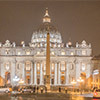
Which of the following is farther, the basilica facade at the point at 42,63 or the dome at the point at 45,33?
the dome at the point at 45,33

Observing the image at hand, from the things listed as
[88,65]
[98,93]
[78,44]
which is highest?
[78,44]

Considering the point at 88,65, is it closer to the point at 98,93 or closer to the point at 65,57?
the point at 65,57

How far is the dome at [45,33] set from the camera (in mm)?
115262

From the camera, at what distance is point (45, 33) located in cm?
11556

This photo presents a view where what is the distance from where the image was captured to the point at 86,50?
10150cm

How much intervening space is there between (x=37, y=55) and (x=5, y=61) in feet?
38.1

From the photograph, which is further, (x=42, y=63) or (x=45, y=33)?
(x=45, y=33)

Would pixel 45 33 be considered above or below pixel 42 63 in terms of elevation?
above

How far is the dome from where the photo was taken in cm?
11526

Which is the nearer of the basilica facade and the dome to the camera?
the basilica facade

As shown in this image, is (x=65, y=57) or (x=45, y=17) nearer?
(x=65, y=57)

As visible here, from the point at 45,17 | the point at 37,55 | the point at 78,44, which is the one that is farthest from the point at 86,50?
the point at 45,17

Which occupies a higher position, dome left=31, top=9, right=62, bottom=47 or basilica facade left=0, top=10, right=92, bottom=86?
dome left=31, top=9, right=62, bottom=47

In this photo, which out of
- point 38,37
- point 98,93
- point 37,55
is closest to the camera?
point 98,93
